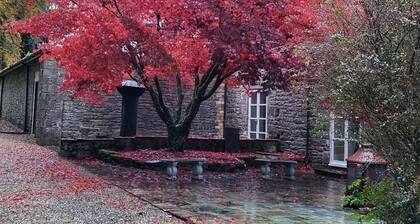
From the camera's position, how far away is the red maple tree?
896 cm

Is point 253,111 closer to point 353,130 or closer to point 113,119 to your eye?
point 113,119

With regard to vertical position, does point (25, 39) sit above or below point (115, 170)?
above

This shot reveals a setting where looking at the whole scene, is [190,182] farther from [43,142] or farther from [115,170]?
[43,142]

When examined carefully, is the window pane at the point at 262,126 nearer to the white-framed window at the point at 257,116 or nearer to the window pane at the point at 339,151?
the white-framed window at the point at 257,116

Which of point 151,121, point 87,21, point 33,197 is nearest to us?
point 33,197

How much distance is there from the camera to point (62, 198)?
6941 mm

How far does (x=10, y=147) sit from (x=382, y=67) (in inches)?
501

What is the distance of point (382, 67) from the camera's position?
3.82 m

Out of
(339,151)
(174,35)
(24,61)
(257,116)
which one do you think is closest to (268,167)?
(339,151)


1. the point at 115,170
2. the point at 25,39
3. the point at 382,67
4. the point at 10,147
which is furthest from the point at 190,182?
the point at 25,39

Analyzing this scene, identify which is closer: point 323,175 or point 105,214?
point 105,214

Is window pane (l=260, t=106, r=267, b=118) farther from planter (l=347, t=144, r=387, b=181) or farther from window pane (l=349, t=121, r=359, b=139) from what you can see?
window pane (l=349, t=121, r=359, b=139)

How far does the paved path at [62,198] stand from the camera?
573 cm

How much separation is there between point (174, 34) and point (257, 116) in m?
6.84
